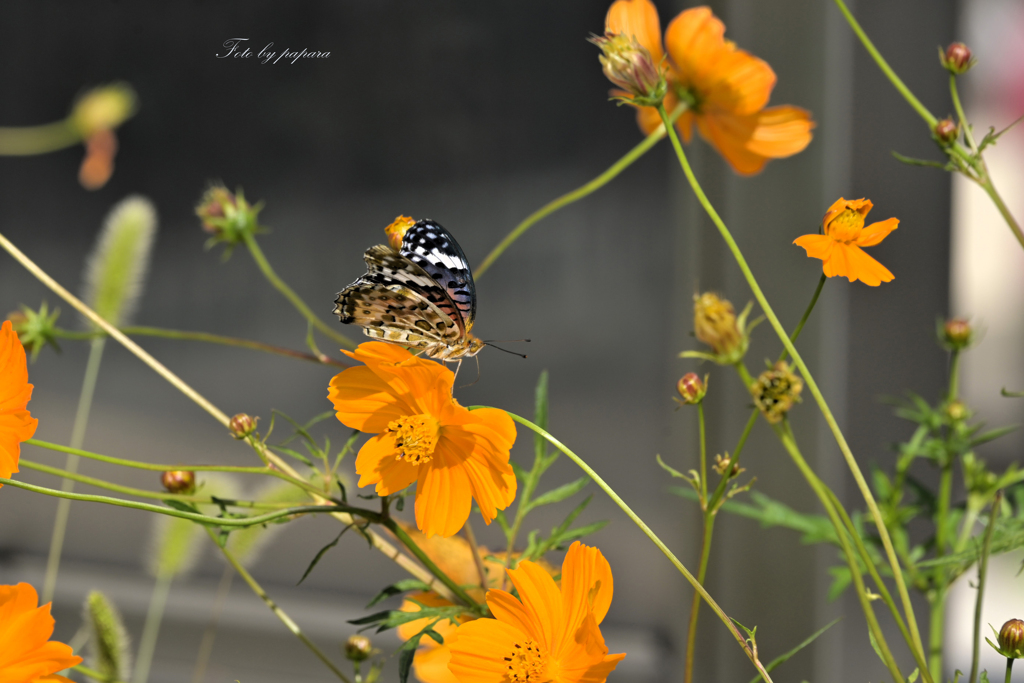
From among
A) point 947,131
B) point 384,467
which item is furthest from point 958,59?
point 384,467

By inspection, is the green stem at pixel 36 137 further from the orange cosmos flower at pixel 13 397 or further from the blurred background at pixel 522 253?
the orange cosmos flower at pixel 13 397

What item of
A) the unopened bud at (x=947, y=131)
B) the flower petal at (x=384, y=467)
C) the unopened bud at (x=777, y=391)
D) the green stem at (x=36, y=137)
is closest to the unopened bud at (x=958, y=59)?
the unopened bud at (x=947, y=131)

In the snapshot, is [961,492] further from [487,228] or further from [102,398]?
[102,398]

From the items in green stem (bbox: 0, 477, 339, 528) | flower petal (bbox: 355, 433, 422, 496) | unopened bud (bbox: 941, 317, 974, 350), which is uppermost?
unopened bud (bbox: 941, 317, 974, 350)

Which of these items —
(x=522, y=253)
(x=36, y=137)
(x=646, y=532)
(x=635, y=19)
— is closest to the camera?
(x=646, y=532)

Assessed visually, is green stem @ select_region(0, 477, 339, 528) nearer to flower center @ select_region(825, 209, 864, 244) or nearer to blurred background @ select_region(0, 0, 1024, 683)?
flower center @ select_region(825, 209, 864, 244)

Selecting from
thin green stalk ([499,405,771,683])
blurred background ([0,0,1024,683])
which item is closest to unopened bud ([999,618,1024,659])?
thin green stalk ([499,405,771,683])

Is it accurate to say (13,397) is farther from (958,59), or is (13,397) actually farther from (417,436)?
(958,59)
